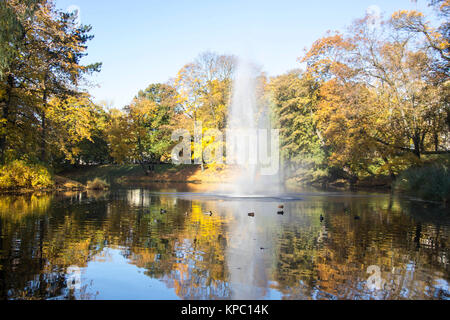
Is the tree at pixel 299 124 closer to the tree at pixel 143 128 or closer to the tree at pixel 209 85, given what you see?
the tree at pixel 209 85

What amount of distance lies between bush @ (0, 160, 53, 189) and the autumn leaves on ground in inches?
2.8

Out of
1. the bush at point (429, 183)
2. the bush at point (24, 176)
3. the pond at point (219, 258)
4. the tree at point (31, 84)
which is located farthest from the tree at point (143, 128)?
the pond at point (219, 258)

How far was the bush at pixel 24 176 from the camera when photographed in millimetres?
24141

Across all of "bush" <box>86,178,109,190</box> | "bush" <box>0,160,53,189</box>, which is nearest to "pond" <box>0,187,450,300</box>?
"bush" <box>0,160,53,189</box>

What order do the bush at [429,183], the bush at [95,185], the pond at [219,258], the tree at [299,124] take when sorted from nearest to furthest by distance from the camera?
the pond at [219,258]
the bush at [429,183]
the bush at [95,185]
the tree at [299,124]

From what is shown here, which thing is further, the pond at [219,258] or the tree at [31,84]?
the tree at [31,84]

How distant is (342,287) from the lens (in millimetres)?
6156

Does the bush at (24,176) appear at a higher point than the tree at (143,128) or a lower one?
lower

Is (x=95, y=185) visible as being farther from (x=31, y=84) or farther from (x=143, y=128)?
(x=143, y=128)

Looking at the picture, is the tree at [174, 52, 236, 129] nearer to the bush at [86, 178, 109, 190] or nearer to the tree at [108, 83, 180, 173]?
the tree at [108, 83, 180, 173]

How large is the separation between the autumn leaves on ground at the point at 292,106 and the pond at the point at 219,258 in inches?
383

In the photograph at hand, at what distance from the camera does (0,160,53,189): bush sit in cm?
2414

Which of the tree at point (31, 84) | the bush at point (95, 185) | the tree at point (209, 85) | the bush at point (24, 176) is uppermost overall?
the tree at point (209, 85)
